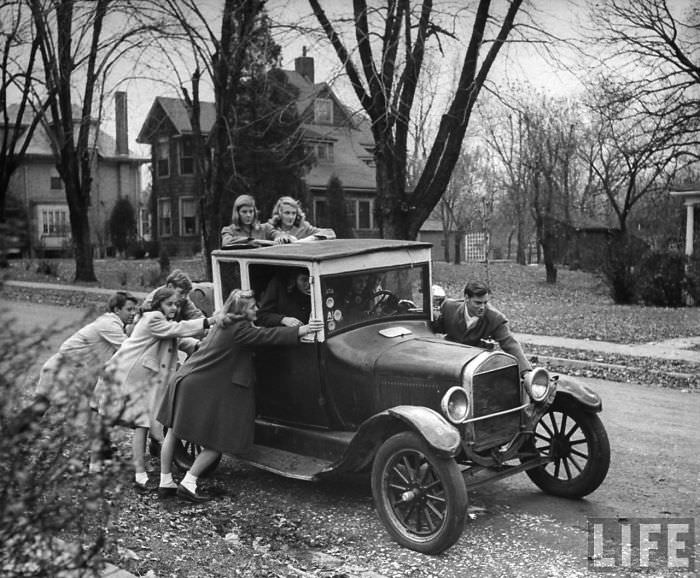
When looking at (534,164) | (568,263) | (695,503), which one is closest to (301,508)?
(695,503)

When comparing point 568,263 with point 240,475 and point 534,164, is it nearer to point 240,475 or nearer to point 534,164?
point 534,164

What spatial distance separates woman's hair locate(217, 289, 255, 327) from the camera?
5.89 m

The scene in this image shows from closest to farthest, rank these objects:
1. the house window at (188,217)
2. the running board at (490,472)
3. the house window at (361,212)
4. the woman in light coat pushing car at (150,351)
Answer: the running board at (490,472) < the woman in light coat pushing car at (150,351) < the house window at (188,217) < the house window at (361,212)

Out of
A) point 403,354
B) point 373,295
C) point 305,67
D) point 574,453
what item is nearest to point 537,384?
point 574,453

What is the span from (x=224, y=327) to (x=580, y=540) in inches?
109

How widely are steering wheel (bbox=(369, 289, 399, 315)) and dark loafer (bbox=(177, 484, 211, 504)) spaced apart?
1.79 m

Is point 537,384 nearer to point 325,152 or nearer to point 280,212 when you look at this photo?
point 280,212

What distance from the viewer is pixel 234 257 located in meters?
6.36

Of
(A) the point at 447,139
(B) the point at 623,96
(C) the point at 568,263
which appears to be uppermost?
(B) the point at 623,96

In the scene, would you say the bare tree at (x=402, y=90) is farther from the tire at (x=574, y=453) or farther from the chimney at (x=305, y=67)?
the chimney at (x=305, y=67)

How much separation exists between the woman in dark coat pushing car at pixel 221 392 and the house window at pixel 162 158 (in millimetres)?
38467

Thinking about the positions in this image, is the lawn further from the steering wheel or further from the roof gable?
the roof gable

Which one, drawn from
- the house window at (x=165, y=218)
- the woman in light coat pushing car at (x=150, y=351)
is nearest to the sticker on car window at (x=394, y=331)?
the woman in light coat pushing car at (x=150, y=351)

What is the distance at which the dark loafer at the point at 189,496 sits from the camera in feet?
19.0
